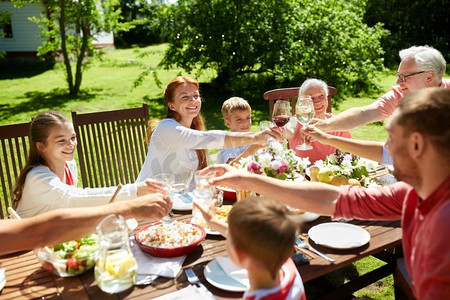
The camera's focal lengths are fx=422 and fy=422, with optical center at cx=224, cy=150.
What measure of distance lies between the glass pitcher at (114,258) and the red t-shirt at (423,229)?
45.7 inches

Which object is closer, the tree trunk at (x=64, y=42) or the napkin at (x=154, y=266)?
the napkin at (x=154, y=266)

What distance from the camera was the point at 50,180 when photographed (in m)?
2.87

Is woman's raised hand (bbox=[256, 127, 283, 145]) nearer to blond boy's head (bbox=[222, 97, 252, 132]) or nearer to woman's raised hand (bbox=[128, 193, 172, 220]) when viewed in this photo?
blond boy's head (bbox=[222, 97, 252, 132])

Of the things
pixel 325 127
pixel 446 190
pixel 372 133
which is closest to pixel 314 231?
pixel 446 190

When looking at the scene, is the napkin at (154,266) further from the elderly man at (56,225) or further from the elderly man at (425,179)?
the elderly man at (425,179)

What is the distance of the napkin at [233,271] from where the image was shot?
78.4 inches

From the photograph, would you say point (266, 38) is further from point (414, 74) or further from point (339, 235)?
point (339, 235)

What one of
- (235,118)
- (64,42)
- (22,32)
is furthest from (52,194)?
(22,32)

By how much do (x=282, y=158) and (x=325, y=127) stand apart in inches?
48.7

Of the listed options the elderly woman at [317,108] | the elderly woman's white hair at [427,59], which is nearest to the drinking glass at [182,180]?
the elderly woman at [317,108]

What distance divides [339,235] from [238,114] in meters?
2.19

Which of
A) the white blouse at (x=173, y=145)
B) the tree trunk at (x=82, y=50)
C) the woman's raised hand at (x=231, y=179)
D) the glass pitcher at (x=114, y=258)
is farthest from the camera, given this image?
the tree trunk at (x=82, y=50)

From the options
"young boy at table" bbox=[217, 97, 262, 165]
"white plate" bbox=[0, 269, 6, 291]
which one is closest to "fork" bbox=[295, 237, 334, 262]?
"white plate" bbox=[0, 269, 6, 291]

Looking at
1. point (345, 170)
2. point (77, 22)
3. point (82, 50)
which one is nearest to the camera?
point (345, 170)
